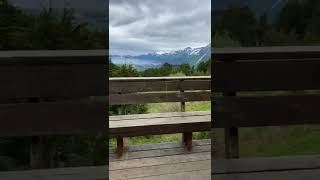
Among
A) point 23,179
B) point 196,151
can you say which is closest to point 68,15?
point 23,179

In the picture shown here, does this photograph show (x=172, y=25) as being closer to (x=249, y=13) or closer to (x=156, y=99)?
(x=249, y=13)

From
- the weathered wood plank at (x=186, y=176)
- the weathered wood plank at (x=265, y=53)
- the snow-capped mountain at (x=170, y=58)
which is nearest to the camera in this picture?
the weathered wood plank at (x=265, y=53)

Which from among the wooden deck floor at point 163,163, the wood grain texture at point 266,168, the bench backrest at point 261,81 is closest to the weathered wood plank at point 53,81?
the bench backrest at point 261,81

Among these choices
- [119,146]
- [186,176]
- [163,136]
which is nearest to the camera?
[186,176]

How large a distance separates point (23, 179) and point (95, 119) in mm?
273

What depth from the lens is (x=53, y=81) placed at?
4.33 ft

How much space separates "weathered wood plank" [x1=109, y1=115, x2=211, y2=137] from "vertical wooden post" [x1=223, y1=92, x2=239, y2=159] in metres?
1.34

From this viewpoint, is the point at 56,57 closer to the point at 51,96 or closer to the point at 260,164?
the point at 51,96

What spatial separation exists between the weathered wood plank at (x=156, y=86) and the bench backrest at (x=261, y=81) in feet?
3.95

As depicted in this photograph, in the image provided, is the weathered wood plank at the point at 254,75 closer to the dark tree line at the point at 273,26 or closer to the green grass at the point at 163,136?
the dark tree line at the point at 273,26

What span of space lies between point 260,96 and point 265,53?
14 cm

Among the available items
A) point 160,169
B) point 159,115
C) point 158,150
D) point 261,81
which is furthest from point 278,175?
point 159,115

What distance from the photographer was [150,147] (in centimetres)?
303

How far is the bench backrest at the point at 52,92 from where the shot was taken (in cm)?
130
